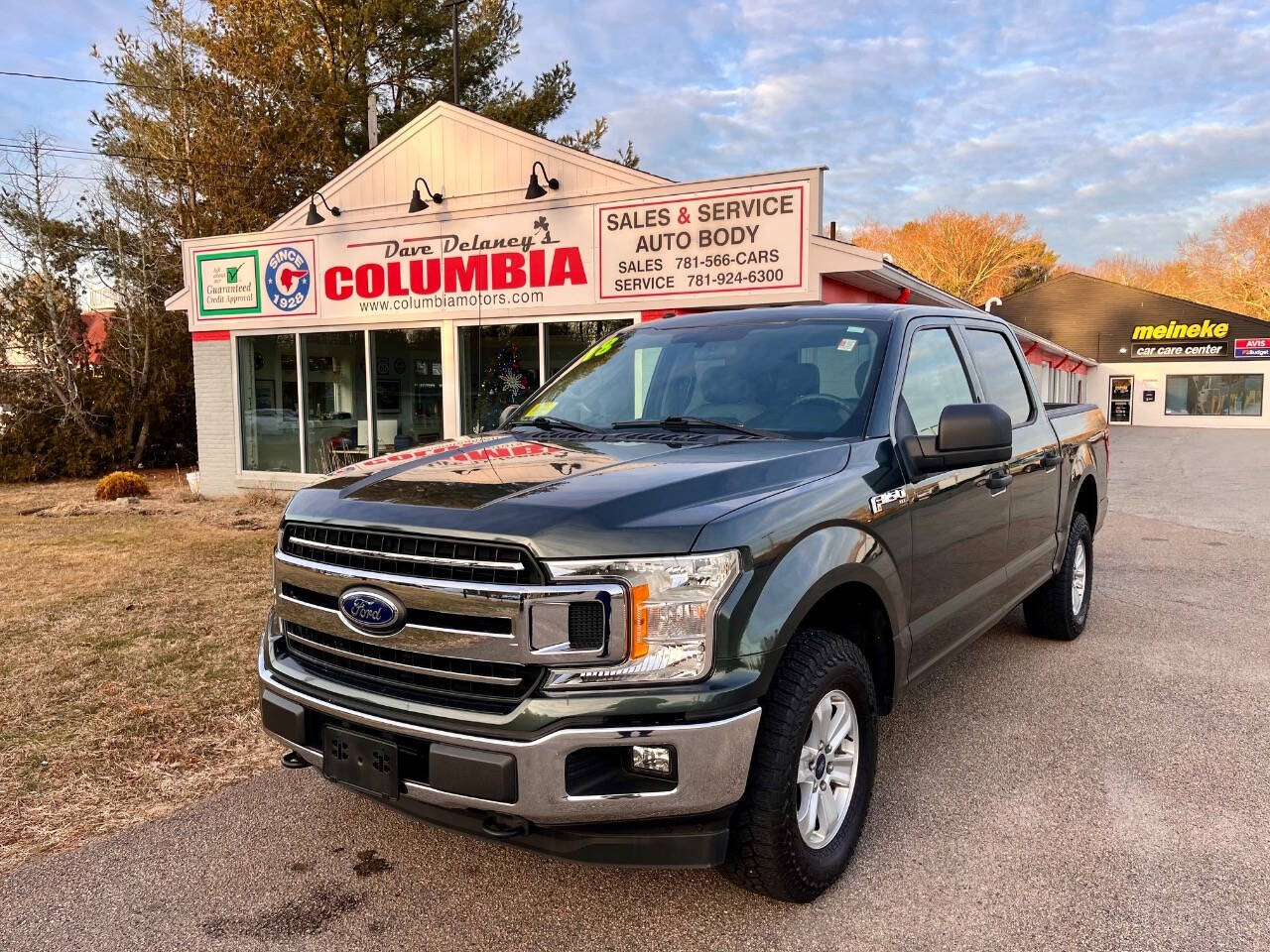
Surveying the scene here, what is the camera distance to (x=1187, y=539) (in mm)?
9391

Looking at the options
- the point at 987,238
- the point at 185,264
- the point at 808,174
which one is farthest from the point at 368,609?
the point at 987,238

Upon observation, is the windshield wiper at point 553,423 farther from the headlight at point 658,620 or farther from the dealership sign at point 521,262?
the dealership sign at point 521,262

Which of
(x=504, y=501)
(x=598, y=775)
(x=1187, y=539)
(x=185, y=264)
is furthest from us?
(x=185, y=264)

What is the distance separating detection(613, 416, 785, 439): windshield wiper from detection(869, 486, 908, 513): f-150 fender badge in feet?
1.34

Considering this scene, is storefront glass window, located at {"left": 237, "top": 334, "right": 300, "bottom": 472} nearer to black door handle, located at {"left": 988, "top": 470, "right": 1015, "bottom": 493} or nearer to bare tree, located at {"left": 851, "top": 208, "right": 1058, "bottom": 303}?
black door handle, located at {"left": 988, "top": 470, "right": 1015, "bottom": 493}

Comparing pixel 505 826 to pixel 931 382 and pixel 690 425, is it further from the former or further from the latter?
pixel 931 382

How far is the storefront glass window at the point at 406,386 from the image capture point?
12.7 meters

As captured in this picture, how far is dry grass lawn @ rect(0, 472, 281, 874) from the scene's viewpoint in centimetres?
358

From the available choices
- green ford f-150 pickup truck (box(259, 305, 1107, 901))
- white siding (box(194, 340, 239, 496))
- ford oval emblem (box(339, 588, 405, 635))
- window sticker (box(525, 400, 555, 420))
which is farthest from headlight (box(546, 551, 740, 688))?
white siding (box(194, 340, 239, 496))

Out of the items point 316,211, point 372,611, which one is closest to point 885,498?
point 372,611

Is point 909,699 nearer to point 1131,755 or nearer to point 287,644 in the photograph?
point 1131,755

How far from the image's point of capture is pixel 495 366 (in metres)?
12.3

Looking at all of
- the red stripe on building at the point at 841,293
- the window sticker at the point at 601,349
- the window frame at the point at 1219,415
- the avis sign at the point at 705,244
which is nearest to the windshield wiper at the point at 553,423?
the window sticker at the point at 601,349

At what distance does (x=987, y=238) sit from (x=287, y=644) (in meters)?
67.3
